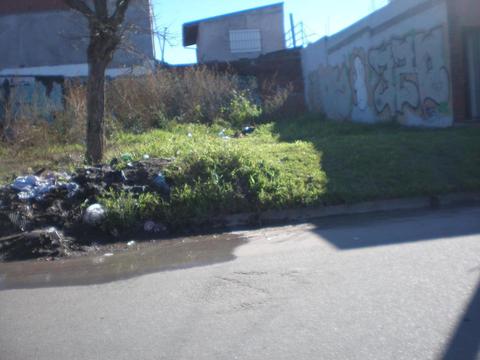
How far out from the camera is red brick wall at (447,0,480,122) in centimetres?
1337

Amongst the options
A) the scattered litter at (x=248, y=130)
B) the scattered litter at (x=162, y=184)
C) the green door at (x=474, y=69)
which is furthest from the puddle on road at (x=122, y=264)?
the scattered litter at (x=248, y=130)

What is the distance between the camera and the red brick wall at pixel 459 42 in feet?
43.9

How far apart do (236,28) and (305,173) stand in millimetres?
24743

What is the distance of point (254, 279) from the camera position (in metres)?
6.18

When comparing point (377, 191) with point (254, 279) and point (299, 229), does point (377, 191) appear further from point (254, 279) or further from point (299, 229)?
point (254, 279)

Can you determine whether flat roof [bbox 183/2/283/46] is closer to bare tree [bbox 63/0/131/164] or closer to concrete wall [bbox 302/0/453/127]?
concrete wall [bbox 302/0/453/127]

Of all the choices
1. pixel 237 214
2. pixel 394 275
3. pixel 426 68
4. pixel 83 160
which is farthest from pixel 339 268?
pixel 426 68

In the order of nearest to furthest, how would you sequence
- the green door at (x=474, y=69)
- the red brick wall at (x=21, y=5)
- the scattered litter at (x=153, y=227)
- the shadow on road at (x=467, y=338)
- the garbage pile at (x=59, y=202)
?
the shadow on road at (x=467, y=338)
the garbage pile at (x=59, y=202)
the scattered litter at (x=153, y=227)
the green door at (x=474, y=69)
the red brick wall at (x=21, y=5)

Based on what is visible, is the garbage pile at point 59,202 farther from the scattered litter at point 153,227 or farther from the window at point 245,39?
the window at point 245,39

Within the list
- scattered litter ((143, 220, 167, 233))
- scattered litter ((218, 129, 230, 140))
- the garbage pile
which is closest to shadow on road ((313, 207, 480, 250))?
scattered litter ((143, 220, 167, 233))

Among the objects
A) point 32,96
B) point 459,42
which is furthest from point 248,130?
point 459,42

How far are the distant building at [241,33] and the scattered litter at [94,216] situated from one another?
25264mm

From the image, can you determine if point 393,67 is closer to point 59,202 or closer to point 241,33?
point 59,202

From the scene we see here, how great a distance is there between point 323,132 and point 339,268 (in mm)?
10574
